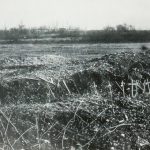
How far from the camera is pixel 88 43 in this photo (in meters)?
14.8

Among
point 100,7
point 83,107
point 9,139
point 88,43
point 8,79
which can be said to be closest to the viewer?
point 9,139

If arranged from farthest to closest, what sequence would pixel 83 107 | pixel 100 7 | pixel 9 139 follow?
1. pixel 100 7
2. pixel 83 107
3. pixel 9 139

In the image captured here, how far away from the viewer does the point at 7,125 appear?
5.60 metres

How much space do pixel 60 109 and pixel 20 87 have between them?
4.88ft

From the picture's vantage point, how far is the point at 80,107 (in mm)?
6078

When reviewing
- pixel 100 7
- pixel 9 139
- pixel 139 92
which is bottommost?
pixel 9 139

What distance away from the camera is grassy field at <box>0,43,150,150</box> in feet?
17.4

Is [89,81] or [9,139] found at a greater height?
[89,81]

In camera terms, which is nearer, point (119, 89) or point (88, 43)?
point (119, 89)

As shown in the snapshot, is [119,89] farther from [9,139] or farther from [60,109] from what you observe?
[9,139]

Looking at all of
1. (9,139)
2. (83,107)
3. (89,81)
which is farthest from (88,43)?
(9,139)

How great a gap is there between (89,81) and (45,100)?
1244 millimetres

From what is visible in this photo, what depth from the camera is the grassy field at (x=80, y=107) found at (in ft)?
17.4

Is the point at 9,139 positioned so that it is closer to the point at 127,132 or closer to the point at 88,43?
the point at 127,132
